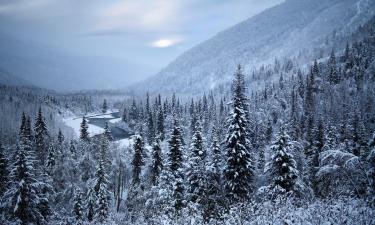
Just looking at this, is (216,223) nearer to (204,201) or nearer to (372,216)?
(372,216)

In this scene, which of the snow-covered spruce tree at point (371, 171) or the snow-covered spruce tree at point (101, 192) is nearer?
the snow-covered spruce tree at point (371, 171)

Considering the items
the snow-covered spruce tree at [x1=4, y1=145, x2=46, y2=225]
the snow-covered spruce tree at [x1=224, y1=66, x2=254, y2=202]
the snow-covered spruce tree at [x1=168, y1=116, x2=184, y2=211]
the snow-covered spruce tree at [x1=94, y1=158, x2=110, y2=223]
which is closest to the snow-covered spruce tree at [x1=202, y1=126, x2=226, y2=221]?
the snow-covered spruce tree at [x1=224, y1=66, x2=254, y2=202]

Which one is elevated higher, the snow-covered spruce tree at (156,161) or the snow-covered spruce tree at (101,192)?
the snow-covered spruce tree at (156,161)

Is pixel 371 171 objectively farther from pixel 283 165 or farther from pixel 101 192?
pixel 101 192

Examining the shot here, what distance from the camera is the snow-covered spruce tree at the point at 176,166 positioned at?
2473 centimetres

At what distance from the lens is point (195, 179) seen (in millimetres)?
24859

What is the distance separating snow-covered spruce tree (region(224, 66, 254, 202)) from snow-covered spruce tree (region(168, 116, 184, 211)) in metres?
4.31

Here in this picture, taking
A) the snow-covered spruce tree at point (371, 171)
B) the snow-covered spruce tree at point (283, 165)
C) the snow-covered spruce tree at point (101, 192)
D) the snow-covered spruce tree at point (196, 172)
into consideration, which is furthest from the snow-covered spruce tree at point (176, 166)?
the snow-covered spruce tree at point (371, 171)

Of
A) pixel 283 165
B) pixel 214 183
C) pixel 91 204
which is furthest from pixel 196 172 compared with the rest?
pixel 91 204

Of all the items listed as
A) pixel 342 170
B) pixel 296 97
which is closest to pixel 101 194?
pixel 342 170

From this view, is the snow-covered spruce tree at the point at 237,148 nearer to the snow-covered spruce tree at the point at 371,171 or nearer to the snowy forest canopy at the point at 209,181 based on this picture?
the snowy forest canopy at the point at 209,181

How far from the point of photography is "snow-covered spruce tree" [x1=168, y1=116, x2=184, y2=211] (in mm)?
24734

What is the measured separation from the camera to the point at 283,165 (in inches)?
871

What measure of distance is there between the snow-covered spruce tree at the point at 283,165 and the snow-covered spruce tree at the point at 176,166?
815cm
